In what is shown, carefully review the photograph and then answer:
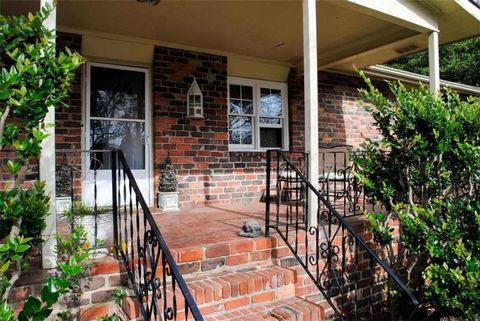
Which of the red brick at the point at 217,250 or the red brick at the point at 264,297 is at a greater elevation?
the red brick at the point at 217,250

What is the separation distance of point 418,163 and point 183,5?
2.83m

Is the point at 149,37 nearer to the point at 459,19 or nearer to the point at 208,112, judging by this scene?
the point at 208,112

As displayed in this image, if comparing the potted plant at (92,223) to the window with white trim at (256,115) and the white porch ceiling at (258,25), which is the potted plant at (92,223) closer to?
the white porch ceiling at (258,25)

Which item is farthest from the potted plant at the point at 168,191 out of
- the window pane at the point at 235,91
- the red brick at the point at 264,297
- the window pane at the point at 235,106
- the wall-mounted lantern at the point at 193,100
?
the red brick at the point at 264,297

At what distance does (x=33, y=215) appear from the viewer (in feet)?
5.65

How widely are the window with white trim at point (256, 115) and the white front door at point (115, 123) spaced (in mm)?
1397

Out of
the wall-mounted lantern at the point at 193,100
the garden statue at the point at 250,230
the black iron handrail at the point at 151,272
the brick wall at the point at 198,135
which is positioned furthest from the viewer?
the wall-mounted lantern at the point at 193,100

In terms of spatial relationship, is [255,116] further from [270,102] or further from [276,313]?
[276,313]

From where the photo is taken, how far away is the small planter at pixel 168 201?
4.70 meters

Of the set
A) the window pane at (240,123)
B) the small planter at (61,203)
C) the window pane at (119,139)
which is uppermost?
the window pane at (240,123)

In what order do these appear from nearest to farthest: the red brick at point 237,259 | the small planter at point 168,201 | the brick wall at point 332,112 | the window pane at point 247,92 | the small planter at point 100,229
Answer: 1. the small planter at point 100,229
2. the red brick at point 237,259
3. the small planter at point 168,201
4. the window pane at point 247,92
5. the brick wall at point 332,112

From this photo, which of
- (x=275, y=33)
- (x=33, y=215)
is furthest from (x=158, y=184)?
(x=33, y=215)

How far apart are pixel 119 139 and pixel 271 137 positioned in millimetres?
2544

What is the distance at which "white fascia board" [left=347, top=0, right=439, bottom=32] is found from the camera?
151 inches
